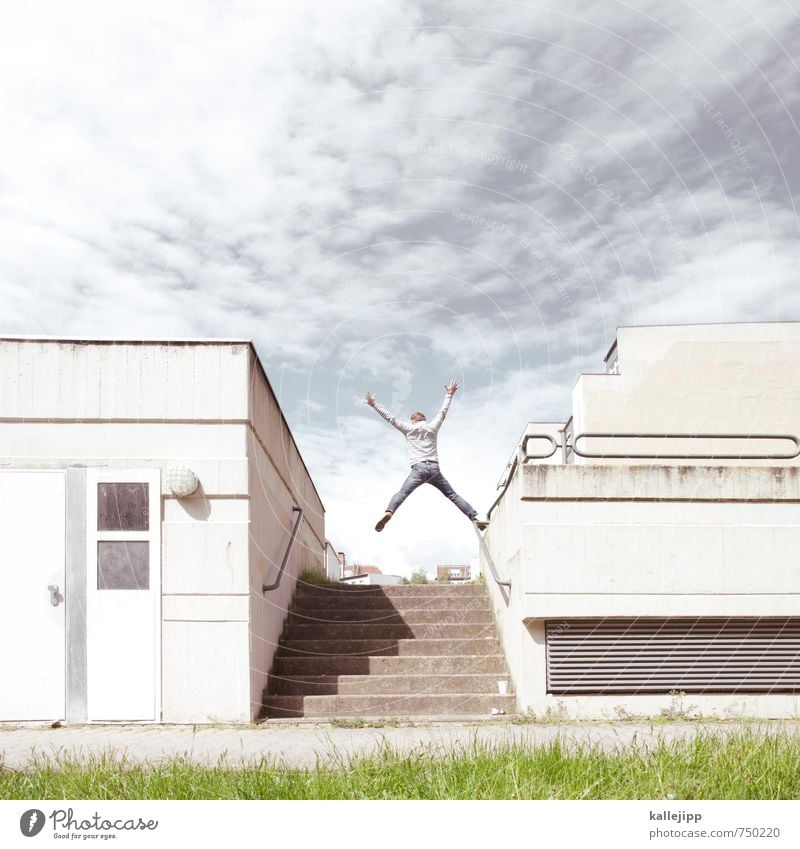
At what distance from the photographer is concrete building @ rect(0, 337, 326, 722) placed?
8.84 m

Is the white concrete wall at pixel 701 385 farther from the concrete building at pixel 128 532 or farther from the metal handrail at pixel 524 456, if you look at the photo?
the concrete building at pixel 128 532

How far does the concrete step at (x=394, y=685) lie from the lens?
9961 millimetres

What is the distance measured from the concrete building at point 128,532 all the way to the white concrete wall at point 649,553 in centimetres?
295

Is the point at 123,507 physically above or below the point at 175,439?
below

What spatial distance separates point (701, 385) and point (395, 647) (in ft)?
40.6

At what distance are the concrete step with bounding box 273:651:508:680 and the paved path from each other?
4.96ft

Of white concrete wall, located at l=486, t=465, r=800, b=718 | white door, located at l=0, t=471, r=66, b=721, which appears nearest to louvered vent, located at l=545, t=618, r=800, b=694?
white concrete wall, located at l=486, t=465, r=800, b=718

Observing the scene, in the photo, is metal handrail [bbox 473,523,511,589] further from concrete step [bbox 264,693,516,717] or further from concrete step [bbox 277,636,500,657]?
concrete step [bbox 264,693,516,717]

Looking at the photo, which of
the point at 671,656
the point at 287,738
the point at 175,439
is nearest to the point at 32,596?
the point at 175,439

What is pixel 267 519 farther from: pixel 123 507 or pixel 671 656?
pixel 671 656

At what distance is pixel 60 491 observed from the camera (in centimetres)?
904

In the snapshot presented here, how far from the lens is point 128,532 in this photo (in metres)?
9.09

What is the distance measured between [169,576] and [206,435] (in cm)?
A: 147
